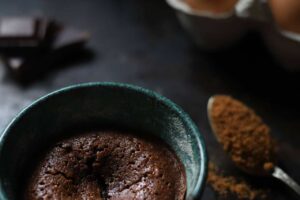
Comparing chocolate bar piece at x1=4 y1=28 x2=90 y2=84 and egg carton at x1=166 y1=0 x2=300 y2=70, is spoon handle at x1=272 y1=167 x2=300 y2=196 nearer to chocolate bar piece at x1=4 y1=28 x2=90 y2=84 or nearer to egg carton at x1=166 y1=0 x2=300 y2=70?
egg carton at x1=166 y1=0 x2=300 y2=70

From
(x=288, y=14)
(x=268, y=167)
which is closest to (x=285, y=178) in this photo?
(x=268, y=167)

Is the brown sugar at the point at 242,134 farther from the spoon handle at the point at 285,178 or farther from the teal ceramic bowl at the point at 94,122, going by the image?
the teal ceramic bowl at the point at 94,122

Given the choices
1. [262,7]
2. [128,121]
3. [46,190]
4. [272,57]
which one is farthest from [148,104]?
[272,57]

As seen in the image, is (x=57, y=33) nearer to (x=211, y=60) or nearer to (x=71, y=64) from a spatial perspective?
(x=71, y=64)

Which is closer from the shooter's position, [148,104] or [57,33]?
[148,104]

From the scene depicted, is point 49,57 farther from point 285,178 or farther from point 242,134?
point 285,178

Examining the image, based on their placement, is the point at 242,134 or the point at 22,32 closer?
the point at 242,134

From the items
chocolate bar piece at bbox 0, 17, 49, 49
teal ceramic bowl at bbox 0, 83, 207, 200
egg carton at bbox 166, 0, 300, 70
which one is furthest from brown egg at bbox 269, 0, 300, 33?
chocolate bar piece at bbox 0, 17, 49, 49
